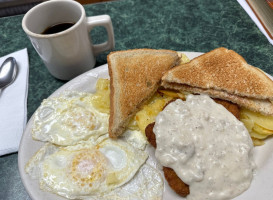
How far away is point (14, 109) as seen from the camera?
6.68 ft

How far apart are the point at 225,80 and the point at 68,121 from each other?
3.73 feet

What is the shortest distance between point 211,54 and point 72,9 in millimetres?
1174

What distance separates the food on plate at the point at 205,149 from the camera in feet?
4.65

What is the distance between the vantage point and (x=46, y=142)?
1.66 metres

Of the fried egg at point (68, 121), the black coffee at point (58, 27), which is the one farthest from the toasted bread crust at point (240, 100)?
the black coffee at point (58, 27)

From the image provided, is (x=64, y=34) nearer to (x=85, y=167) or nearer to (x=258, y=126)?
(x=85, y=167)

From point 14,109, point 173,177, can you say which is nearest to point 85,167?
point 173,177

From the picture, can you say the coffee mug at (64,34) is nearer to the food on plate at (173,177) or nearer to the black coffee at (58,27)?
the black coffee at (58,27)

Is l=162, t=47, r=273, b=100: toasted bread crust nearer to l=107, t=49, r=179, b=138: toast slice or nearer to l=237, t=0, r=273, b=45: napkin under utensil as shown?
l=107, t=49, r=179, b=138: toast slice

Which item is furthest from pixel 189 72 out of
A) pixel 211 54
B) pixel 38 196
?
pixel 38 196

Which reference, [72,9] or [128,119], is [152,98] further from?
[72,9]

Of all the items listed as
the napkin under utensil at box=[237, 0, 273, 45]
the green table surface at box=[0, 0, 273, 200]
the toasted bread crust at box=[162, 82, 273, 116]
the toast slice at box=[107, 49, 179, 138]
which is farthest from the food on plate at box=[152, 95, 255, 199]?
the napkin under utensil at box=[237, 0, 273, 45]

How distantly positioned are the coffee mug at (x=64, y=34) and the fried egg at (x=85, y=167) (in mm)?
725

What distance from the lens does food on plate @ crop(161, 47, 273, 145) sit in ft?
5.51
